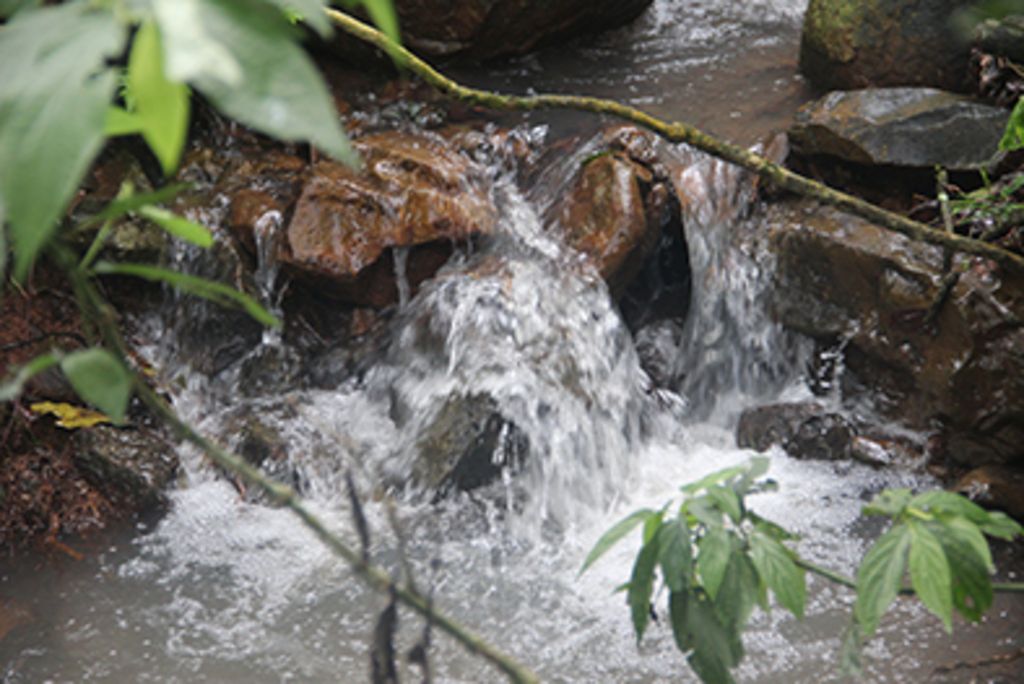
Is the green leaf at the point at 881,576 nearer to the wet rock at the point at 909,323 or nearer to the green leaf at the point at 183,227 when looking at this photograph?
the green leaf at the point at 183,227

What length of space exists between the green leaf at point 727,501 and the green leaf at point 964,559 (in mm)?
321

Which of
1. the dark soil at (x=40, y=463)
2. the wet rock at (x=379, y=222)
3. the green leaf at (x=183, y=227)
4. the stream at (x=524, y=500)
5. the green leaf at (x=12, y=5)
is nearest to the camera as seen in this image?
the green leaf at (x=12, y=5)

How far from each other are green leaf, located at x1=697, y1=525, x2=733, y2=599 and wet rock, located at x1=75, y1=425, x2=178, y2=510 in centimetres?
354

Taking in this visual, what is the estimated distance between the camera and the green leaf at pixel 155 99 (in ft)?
1.29

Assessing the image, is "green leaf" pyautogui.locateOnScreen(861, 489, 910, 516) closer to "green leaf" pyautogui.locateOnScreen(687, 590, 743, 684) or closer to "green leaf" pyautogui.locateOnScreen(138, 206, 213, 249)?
"green leaf" pyautogui.locateOnScreen(687, 590, 743, 684)

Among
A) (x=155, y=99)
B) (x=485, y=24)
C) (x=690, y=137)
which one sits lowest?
(x=690, y=137)

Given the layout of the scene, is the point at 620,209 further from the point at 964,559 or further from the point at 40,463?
the point at 964,559

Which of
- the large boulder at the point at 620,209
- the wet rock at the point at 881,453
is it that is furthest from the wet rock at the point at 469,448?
the wet rock at the point at 881,453

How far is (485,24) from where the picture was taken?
609cm

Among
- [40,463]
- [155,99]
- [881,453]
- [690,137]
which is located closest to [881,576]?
[155,99]

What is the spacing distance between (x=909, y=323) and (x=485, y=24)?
Answer: 3.81 meters

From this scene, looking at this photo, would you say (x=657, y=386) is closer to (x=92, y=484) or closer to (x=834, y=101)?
(x=834, y=101)

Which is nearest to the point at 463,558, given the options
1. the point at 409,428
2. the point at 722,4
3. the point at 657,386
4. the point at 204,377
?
the point at 409,428

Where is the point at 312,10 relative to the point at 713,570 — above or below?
above
